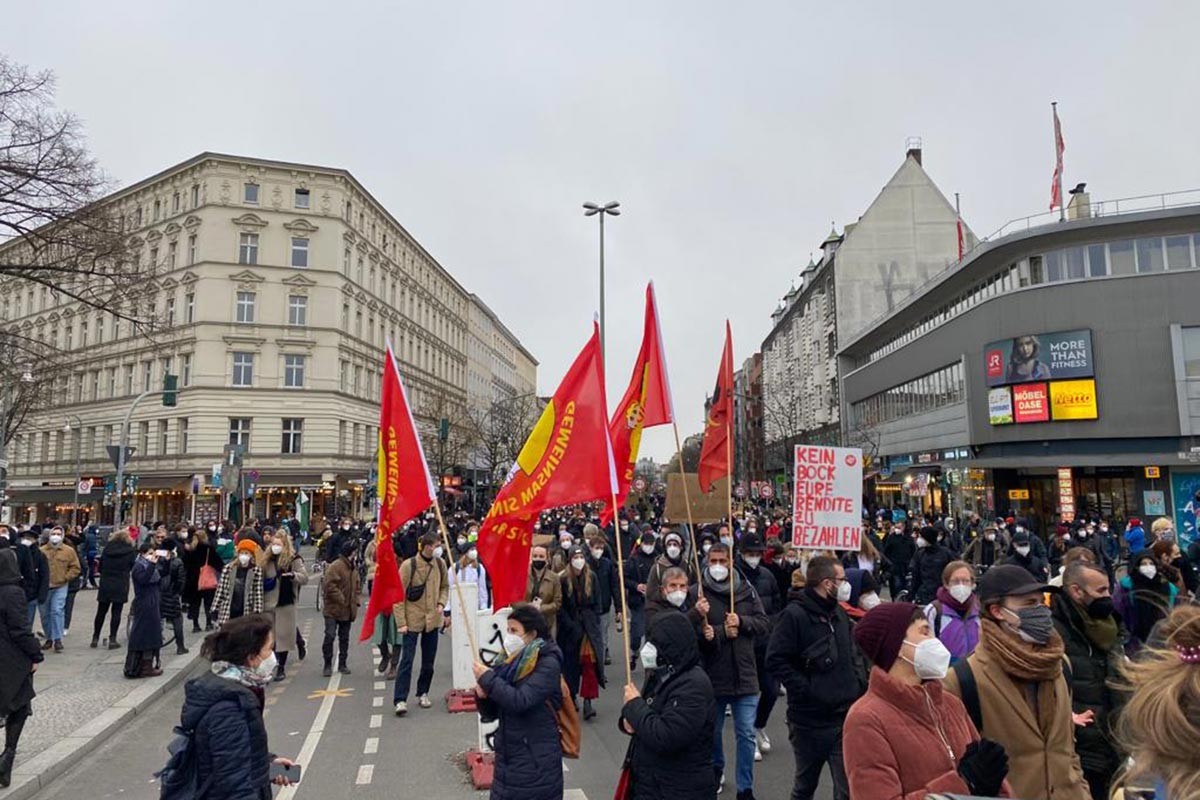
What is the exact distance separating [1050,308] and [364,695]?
103ft

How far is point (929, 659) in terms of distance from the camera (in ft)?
9.82

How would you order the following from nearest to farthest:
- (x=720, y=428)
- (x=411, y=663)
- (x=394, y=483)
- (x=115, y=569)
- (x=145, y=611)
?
(x=394, y=483), (x=720, y=428), (x=411, y=663), (x=145, y=611), (x=115, y=569)

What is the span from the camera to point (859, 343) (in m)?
51.9

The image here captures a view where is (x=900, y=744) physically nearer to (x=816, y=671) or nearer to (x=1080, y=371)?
(x=816, y=671)

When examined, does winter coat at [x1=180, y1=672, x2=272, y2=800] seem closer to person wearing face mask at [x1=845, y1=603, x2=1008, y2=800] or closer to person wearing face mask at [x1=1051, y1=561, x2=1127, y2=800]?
person wearing face mask at [x1=845, y1=603, x2=1008, y2=800]

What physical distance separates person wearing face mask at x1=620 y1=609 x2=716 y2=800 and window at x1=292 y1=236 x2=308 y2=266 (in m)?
46.2

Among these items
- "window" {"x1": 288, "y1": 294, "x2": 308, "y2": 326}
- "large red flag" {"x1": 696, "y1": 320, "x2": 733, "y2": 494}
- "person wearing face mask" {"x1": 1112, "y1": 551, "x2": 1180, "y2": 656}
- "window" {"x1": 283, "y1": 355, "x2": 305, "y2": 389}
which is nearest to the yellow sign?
"person wearing face mask" {"x1": 1112, "y1": 551, "x2": 1180, "y2": 656}

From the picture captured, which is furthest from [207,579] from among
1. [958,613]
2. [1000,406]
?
[1000,406]

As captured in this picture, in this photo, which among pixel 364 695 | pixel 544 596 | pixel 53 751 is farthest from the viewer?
pixel 364 695

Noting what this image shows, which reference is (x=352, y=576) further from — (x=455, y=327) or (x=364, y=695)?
(x=455, y=327)

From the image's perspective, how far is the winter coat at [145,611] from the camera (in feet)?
32.3

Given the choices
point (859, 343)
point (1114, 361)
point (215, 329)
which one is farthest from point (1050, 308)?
point (215, 329)

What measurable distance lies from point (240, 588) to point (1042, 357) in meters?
31.4

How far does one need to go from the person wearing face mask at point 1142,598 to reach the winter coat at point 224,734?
6370mm
